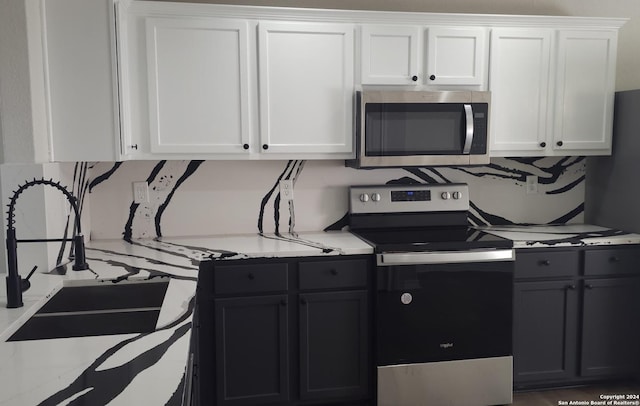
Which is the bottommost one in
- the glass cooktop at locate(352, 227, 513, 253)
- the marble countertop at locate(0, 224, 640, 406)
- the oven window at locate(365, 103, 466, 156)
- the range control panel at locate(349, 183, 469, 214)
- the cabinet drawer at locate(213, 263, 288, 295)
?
the cabinet drawer at locate(213, 263, 288, 295)

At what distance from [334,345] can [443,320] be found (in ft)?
1.88

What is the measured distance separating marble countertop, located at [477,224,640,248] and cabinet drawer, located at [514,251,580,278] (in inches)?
1.9

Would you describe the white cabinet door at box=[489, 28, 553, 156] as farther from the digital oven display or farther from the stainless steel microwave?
the digital oven display

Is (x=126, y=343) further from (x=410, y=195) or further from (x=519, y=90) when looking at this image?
(x=519, y=90)

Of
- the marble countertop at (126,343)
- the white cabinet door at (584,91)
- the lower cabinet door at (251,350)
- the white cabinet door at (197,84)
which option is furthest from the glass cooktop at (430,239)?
the white cabinet door at (197,84)

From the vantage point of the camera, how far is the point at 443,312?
2766 mm

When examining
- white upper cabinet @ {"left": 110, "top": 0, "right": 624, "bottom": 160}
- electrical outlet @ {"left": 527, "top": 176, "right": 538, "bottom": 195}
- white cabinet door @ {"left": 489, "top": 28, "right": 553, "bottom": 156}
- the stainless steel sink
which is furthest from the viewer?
electrical outlet @ {"left": 527, "top": 176, "right": 538, "bottom": 195}

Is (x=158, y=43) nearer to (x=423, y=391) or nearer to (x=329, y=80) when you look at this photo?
(x=329, y=80)

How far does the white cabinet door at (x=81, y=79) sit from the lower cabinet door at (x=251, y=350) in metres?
0.97

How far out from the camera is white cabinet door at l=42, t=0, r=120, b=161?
2441 mm

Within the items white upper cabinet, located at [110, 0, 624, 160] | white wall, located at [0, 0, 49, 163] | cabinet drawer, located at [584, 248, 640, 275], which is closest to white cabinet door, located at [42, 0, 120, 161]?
white upper cabinet, located at [110, 0, 624, 160]

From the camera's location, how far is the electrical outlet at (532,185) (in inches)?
138

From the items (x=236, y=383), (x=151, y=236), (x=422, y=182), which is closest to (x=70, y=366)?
(x=236, y=383)

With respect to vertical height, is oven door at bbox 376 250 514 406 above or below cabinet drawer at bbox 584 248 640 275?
below
